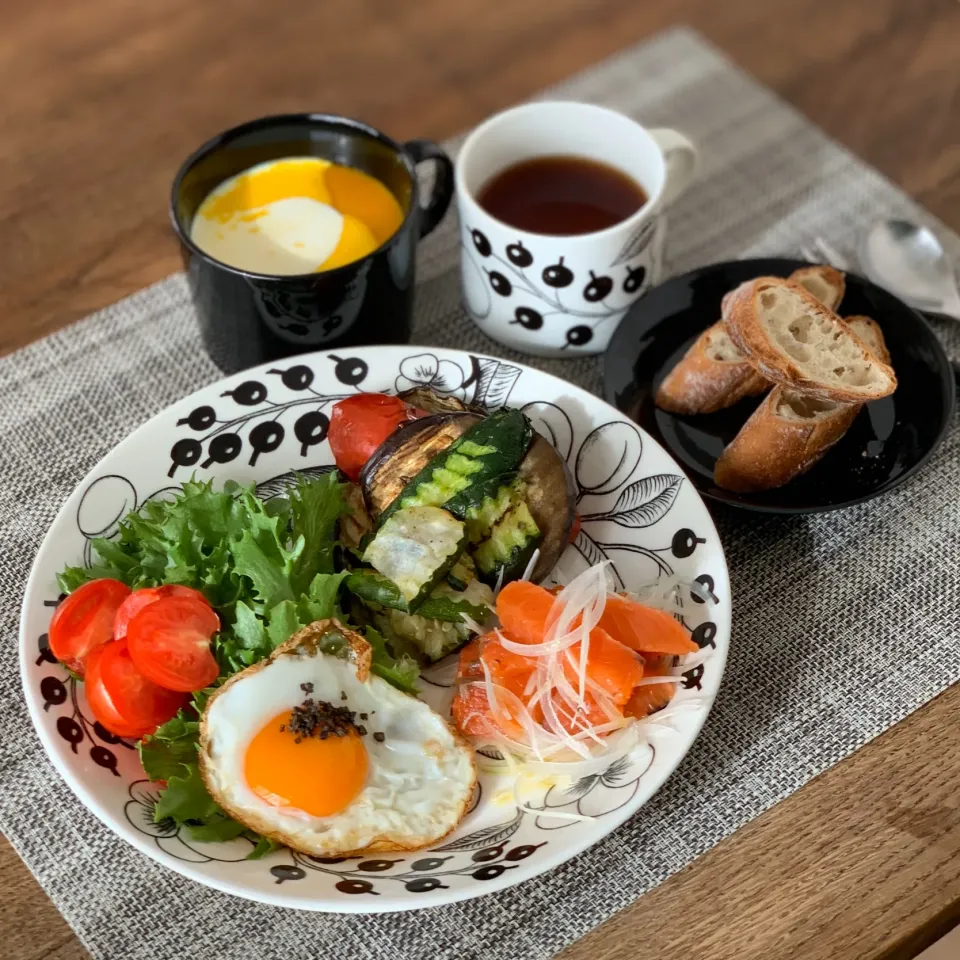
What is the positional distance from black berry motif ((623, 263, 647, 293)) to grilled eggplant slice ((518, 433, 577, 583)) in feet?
1.45

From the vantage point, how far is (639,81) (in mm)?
2541

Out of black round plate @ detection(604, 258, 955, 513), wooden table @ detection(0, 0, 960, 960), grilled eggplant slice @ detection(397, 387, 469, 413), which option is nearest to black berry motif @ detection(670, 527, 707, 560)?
black round plate @ detection(604, 258, 955, 513)

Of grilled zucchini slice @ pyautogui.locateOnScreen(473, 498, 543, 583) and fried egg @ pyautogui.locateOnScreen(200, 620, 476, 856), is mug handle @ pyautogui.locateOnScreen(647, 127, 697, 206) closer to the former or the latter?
grilled zucchini slice @ pyautogui.locateOnScreen(473, 498, 543, 583)

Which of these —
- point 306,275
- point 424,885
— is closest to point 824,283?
point 306,275

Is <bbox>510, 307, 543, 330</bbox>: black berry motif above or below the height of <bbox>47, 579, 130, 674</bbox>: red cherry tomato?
below

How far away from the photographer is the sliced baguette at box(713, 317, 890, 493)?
65.5 inches

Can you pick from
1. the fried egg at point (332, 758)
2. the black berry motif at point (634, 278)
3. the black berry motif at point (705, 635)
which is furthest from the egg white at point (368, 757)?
the black berry motif at point (634, 278)

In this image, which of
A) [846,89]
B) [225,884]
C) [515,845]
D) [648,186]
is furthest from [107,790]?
[846,89]

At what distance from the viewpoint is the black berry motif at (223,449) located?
1.71m

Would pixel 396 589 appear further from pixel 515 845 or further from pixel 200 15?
pixel 200 15

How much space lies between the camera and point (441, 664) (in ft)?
5.20

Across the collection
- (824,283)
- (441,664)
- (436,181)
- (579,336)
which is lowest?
(441,664)

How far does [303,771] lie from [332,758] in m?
0.04

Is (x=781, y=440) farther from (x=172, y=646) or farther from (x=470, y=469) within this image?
(x=172, y=646)
